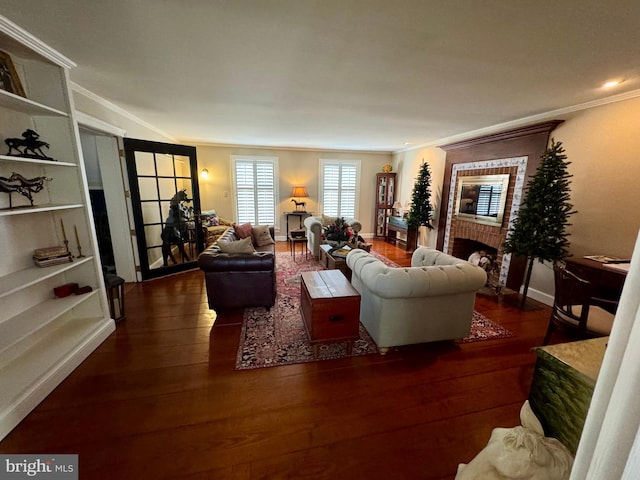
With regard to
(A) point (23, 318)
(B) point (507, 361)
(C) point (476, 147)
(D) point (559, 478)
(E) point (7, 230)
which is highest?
(C) point (476, 147)

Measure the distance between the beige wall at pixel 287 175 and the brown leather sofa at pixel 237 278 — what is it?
12.7 ft

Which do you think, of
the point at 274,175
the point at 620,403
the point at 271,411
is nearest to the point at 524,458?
the point at 620,403

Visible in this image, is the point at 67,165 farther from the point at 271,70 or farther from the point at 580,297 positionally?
the point at 580,297

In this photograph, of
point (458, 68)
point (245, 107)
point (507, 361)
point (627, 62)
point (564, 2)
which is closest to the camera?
point (564, 2)

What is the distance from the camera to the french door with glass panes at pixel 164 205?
3.79 metres

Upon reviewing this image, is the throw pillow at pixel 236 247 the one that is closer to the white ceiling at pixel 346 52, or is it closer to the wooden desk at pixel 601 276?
the white ceiling at pixel 346 52

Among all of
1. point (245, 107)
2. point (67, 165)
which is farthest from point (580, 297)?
point (67, 165)

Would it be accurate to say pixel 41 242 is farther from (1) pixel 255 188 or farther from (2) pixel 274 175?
(2) pixel 274 175

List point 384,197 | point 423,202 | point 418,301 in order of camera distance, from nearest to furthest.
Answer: point 418,301 < point 423,202 < point 384,197

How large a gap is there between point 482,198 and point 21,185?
17.8 ft

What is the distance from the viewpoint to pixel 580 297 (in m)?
2.02

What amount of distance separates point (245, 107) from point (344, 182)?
4207 millimetres

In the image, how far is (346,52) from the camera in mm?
1868

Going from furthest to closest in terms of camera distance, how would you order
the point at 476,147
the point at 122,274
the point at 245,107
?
the point at 476,147
the point at 122,274
the point at 245,107
